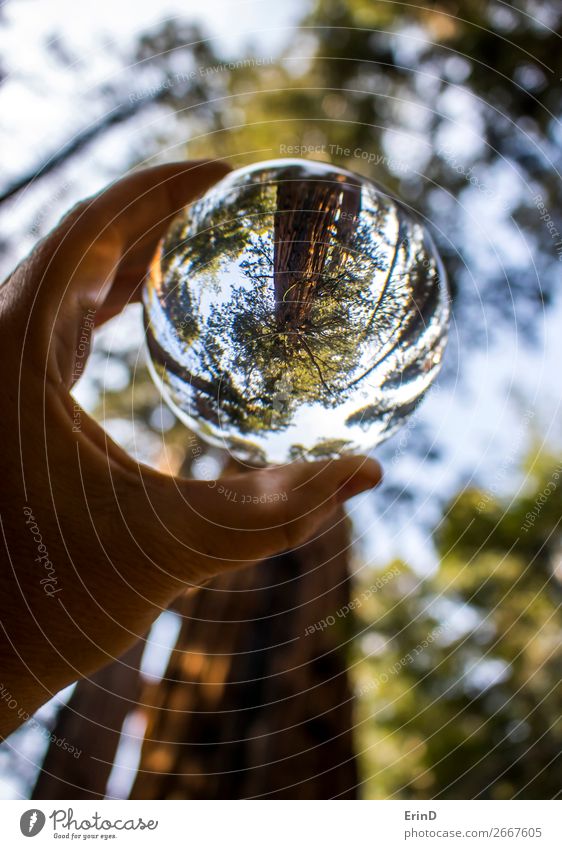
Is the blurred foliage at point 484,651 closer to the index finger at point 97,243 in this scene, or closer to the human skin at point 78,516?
the human skin at point 78,516

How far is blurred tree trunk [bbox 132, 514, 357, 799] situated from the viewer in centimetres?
321

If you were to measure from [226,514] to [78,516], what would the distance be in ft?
1.20

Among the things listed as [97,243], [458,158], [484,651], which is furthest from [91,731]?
[458,158]

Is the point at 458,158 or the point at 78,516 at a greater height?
the point at 458,158

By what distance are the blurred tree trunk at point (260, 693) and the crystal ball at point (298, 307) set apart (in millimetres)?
1965

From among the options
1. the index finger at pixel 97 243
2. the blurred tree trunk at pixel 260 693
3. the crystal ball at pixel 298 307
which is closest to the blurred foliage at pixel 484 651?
the blurred tree trunk at pixel 260 693

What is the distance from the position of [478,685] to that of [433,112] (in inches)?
165

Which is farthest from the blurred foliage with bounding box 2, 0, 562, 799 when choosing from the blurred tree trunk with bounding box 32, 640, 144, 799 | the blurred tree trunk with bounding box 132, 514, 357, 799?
the blurred tree trunk with bounding box 32, 640, 144, 799

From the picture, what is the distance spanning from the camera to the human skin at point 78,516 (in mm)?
1514

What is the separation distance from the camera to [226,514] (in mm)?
1455

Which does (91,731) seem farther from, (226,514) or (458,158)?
(458,158)

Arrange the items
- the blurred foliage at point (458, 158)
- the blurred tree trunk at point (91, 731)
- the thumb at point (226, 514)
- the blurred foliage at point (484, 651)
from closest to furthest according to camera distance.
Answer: the thumb at point (226, 514), the blurred tree trunk at point (91, 731), the blurred foliage at point (458, 158), the blurred foliage at point (484, 651)

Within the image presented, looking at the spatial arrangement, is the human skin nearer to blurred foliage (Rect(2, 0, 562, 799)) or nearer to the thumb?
the thumb

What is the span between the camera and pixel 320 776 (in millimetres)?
3143
